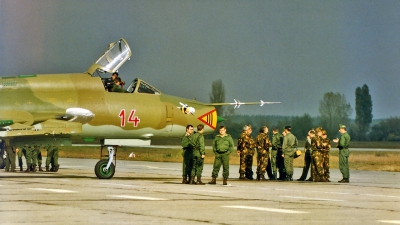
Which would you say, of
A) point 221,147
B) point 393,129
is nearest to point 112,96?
point 221,147

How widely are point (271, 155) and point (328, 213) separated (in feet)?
39.6

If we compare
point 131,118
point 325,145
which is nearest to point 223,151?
point 131,118

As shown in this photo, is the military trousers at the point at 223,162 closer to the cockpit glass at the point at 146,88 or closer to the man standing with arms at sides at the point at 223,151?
the man standing with arms at sides at the point at 223,151

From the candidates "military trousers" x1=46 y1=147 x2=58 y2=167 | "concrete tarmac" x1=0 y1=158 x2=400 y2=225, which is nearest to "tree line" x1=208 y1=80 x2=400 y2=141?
"military trousers" x1=46 y1=147 x2=58 y2=167

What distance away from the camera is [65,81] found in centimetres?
2123

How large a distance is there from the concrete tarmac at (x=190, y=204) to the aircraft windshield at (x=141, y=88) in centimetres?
378

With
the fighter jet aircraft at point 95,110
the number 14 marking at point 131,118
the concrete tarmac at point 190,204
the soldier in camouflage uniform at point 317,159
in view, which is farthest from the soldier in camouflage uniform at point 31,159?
the soldier in camouflage uniform at point 317,159

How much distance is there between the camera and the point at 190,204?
13.6 metres

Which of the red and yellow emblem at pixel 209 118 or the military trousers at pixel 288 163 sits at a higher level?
the red and yellow emblem at pixel 209 118

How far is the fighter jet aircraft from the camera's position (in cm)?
2066

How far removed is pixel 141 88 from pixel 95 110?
1620mm

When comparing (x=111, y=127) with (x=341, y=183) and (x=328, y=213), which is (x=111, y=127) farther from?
(x=328, y=213)

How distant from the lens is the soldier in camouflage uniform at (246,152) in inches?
925

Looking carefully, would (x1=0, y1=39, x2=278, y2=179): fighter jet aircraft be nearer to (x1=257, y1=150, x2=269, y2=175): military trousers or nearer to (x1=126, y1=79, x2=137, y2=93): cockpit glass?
(x1=126, y1=79, x2=137, y2=93): cockpit glass
